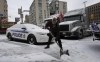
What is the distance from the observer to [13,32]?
15.6m

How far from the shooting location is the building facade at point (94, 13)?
41.7 ft

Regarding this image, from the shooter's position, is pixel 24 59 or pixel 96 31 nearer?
pixel 24 59

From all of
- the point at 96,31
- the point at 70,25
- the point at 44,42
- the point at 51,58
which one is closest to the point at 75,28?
the point at 70,25

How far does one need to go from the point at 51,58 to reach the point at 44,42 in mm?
4756

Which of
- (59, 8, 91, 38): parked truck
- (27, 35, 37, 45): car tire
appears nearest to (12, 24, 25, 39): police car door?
(27, 35, 37, 45): car tire

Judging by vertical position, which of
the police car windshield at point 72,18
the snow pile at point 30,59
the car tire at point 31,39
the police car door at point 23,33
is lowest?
the snow pile at point 30,59

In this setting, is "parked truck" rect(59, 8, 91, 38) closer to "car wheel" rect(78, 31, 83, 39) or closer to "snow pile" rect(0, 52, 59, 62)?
"car wheel" rect(78, 31, 83, 39)

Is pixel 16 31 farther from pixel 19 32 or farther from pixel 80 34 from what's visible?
pixel 80 34

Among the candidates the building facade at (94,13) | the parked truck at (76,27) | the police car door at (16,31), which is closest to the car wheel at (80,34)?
the parked truck at (76,27)

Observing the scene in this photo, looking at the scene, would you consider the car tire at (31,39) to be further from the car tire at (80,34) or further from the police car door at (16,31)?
the car tire at (80,34)

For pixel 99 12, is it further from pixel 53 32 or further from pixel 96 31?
pixel 53 32

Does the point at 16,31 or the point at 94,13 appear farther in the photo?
the point at 16,31

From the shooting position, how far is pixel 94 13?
13.5 m

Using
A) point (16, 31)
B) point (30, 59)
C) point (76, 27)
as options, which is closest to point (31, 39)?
point (16, 31)
